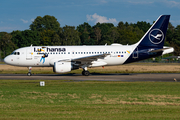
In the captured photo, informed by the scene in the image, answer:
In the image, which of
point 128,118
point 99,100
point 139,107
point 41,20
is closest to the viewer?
point 128,118

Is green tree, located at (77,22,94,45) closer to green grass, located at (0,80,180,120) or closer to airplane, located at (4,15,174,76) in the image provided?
airplane, located at (4,15,174,76)

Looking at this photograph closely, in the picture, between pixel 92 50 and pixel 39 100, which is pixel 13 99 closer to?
pixel 39 100

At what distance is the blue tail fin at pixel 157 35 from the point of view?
Result: 37438 mm

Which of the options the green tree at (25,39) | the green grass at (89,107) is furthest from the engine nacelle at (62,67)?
the green tree at (25,39)

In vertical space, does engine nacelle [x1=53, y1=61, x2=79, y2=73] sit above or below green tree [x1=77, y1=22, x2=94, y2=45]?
below

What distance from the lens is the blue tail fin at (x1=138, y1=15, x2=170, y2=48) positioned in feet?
123

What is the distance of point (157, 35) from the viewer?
37594 millimetres

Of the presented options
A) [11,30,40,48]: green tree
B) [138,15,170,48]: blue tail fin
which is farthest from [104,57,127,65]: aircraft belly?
[11,30,40,48]: green tree

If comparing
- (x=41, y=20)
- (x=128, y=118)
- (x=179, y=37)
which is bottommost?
(x=128, y=118)

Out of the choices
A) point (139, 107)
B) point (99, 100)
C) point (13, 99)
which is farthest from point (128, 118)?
point (13, 99)

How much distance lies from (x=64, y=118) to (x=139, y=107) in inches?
164

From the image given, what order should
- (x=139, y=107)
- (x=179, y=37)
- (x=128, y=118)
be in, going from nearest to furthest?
(x=128, y=118), (x=139, y=107), (x=179, y=37)

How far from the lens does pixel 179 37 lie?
125 meters

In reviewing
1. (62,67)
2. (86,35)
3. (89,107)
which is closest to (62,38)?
(86,35)
